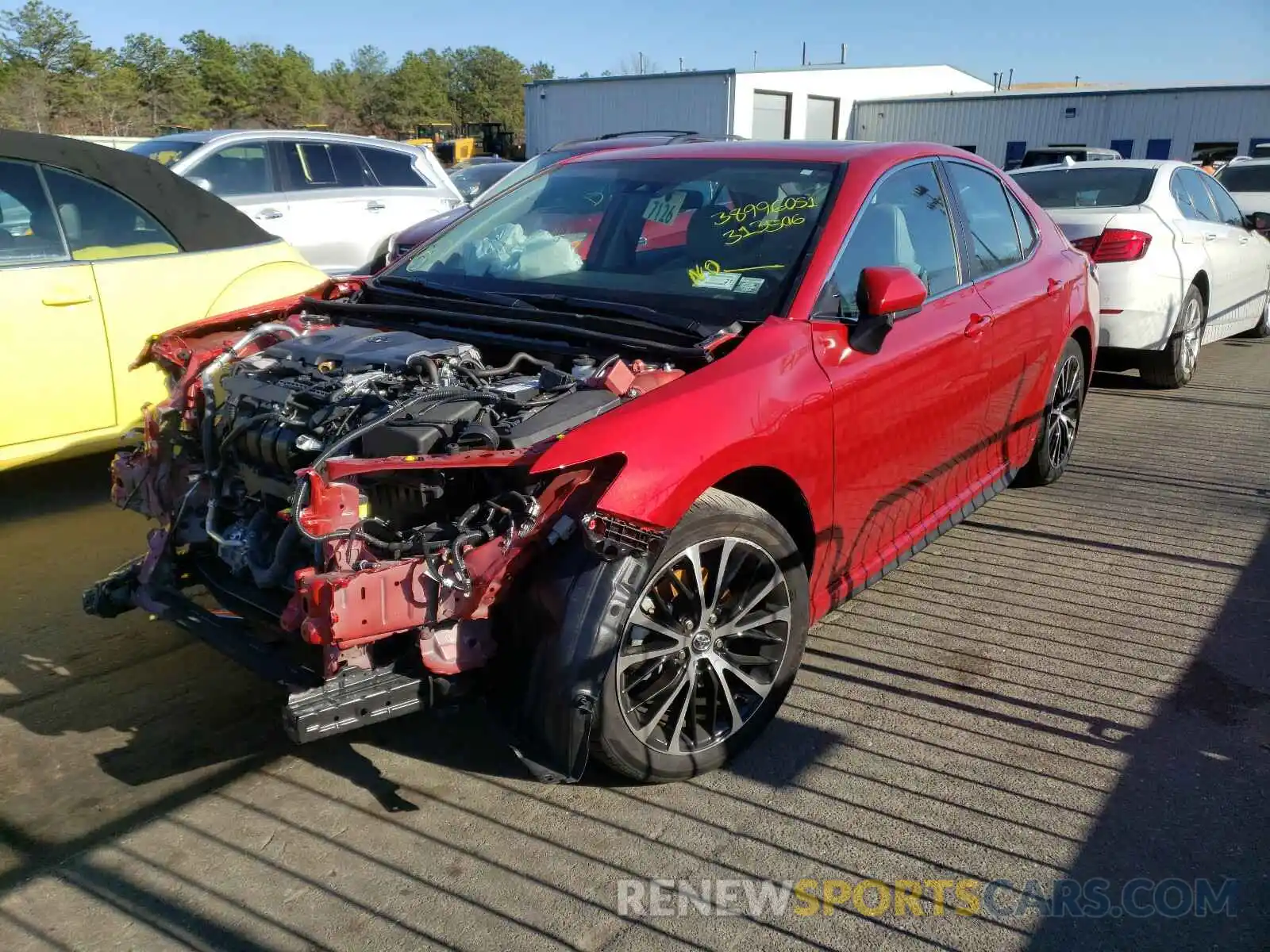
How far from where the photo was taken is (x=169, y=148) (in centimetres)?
944

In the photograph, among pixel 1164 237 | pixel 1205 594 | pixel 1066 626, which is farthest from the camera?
pixel 1164 237

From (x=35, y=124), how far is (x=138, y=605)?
42529 millimetres

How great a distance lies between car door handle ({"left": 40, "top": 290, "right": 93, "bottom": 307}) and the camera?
15.7 feet

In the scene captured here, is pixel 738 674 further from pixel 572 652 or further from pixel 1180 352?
pixel 1180 352

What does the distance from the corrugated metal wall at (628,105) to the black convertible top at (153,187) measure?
29.1 metres

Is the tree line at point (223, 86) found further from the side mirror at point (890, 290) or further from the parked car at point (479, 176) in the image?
the side mirror at point (890, 290)


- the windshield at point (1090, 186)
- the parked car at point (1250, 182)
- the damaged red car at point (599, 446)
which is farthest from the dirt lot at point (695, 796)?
the parked car at point (1250, 182)

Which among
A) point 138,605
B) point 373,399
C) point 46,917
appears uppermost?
point 373,399

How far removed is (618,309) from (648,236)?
1.83 ft

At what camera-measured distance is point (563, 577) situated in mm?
2729

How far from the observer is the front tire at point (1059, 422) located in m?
5.36

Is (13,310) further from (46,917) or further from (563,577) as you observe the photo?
(563,577)

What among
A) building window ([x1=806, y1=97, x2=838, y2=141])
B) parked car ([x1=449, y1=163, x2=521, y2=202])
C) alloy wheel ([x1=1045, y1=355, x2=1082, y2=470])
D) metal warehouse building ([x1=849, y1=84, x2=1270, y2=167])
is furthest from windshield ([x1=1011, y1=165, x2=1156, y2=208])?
building window ([x1=806, y1=97, x2=838, y2=141])

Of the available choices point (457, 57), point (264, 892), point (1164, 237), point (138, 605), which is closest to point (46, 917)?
point (264, 892)
